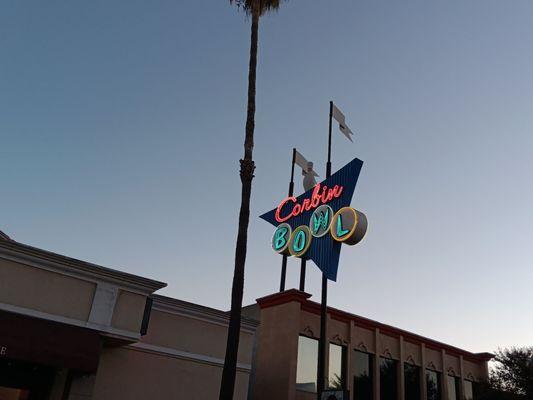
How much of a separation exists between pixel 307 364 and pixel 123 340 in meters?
11.1

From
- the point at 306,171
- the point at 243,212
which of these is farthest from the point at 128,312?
the point at 306,171

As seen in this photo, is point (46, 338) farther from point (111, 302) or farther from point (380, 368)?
point (380, 368)

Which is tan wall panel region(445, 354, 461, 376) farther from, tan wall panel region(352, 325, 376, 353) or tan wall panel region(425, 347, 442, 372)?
tan wall panel region(352, 325, 376, 353)

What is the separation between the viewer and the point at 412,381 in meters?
28.1

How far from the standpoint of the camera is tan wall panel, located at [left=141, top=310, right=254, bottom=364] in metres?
16.7

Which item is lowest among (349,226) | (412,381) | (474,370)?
(412,381)

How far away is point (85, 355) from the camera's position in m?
13.8

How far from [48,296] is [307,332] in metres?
13.1

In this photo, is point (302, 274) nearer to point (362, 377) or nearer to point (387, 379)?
point (362, 377)

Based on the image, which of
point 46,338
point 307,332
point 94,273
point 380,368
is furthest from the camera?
point 380,368

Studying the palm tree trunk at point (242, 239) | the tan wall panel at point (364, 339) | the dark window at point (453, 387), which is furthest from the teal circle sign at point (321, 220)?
the dark window at point (453, 387)

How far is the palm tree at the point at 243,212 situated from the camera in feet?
42.7

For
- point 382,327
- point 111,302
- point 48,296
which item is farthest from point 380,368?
point 48,296

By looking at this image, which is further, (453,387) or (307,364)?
(453,387)
